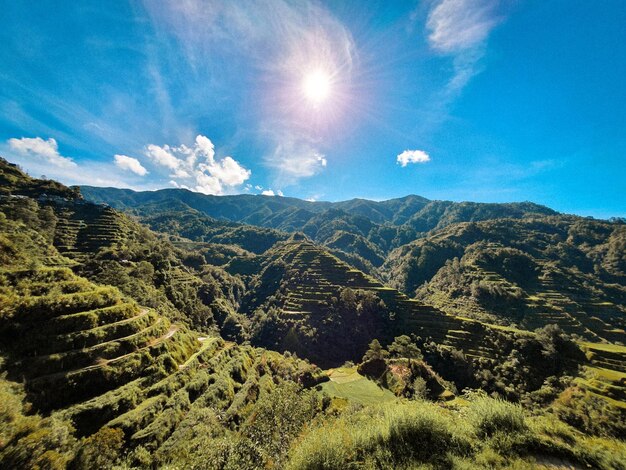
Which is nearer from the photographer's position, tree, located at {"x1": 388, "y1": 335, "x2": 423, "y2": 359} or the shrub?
the shrub

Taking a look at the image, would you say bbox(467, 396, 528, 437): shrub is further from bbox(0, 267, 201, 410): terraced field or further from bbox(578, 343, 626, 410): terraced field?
bbox(578, 343, 626, 410): terraced field

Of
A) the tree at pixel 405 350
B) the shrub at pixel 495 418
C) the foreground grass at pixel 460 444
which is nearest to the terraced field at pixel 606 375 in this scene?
the tree at pixel 405 350

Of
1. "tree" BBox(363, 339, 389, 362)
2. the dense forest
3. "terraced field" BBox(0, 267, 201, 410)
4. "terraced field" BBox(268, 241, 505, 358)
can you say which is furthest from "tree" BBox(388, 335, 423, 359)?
"terraced field" BBox(0, 267, 201, 410)

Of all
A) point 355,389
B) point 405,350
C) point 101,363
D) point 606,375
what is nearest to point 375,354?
point 405,350

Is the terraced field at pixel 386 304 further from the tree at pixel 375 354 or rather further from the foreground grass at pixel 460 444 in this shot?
the foreground grass at pixel 460 444

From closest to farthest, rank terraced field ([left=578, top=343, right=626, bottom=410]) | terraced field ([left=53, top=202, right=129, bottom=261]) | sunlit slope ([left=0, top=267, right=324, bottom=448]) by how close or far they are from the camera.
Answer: sunlit slope ([left=0, top=267, right=324, bottom=448]) → terraced field ([left=578, top=343, right=626, bottom=410]) → terraced field ([left=53, top=202, right=129, bottom=261])

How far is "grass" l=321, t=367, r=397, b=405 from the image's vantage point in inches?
2056

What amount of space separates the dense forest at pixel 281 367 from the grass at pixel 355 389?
622 millimetres

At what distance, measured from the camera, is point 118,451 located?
23688 mm

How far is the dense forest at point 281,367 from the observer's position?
17.7m

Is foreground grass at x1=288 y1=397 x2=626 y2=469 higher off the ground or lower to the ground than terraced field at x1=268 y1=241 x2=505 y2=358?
higher

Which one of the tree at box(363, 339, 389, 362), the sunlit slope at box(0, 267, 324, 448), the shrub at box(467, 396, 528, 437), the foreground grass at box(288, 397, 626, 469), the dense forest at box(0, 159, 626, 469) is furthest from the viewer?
the tree at box(363, 339, 389, 362)

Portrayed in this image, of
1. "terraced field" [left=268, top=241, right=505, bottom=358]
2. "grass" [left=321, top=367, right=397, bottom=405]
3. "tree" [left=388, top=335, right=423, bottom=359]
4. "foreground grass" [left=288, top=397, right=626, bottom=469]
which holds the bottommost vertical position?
"grass" [left=321, top=367, right=397, bottom=405]

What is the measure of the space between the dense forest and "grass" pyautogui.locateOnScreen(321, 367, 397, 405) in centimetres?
62
